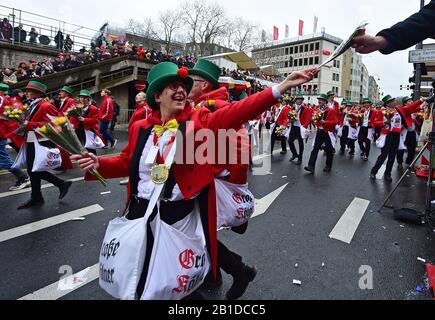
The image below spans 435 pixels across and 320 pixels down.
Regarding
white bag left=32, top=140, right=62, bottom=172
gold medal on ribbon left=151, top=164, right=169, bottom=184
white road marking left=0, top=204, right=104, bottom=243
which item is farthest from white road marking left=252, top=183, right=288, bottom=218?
white bag left=32, top=140, right=62, bottom=172

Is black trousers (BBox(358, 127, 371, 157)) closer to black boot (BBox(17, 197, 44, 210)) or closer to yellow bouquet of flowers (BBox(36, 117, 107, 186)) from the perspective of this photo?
black boot (BBox(17, 197, 44, 210))

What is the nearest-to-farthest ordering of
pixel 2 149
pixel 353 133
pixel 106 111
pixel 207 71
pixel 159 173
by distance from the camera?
1. pixel 159 173
2. pixel 207 71
3. pixel 2 149
4. pixel 106 111
5. pixel 353 133

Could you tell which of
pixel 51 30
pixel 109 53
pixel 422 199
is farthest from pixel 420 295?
pixel 51 30

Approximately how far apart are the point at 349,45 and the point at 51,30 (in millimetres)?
24377

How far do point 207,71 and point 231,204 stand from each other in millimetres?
1620

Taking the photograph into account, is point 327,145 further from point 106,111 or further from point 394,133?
point 106,111

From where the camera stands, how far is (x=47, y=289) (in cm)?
Result: 306

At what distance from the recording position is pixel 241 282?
2.71m

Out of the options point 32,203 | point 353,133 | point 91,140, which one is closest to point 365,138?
point 353,133

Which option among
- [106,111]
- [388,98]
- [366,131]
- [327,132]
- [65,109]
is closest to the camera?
[65,109]

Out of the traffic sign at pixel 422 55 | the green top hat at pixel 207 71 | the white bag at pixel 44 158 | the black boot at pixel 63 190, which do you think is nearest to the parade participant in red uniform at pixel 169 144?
the green top hat at pixel 207 71

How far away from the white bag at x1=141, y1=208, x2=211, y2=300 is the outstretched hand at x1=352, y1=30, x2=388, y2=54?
4.93ft

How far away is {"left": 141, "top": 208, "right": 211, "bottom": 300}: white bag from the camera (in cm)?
183
